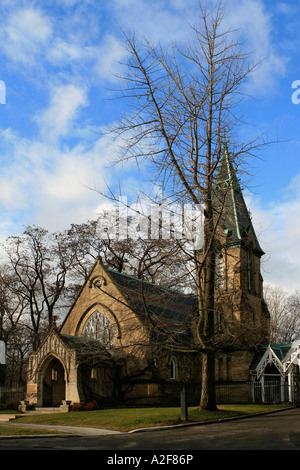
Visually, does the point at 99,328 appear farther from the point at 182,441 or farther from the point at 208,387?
the point at 182,441

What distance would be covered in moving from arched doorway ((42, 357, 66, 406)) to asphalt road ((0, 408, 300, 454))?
15.3m

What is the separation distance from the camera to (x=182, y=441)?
1370cm

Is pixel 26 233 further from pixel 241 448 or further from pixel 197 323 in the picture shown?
pixel 241 448

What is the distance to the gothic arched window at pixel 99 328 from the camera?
109 ft

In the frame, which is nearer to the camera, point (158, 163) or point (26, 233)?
point (158, 163)

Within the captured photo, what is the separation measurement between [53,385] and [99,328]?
16.1 feet

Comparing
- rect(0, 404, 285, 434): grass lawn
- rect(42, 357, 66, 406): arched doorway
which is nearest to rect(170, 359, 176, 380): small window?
rect(42, 357, 66, 406): arched doorway

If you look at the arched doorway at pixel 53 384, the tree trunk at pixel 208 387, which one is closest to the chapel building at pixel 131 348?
the arched doorway at pixel 53 384

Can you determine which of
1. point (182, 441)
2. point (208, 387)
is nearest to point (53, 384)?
point (208, 387)

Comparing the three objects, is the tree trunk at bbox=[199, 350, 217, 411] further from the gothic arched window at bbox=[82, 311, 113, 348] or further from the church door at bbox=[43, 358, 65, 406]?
the church door at bbox=[43, 358, 65, 406]

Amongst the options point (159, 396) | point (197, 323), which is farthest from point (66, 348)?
point (197, 323)

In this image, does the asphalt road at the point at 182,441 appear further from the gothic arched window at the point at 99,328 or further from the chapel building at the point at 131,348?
the gothic arched window at the point at 99,328

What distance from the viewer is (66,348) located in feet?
93.8
